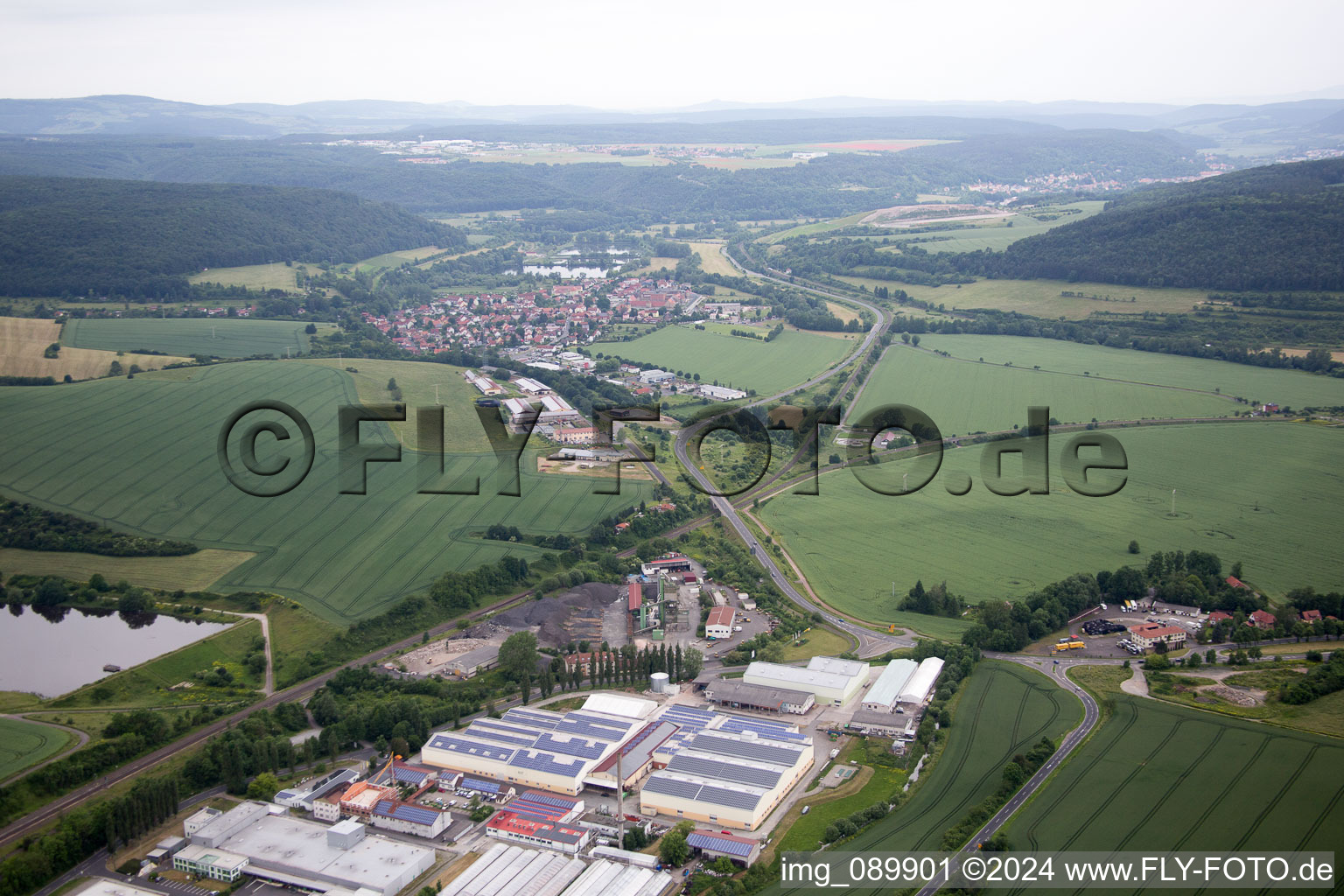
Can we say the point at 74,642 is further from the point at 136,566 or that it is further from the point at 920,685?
the point at 920,685

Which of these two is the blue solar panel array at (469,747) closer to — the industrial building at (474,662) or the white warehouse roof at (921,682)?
the industrial building at (474,662)

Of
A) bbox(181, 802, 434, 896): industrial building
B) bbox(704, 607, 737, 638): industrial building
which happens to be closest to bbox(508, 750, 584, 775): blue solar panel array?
bbox(181, 802, 434, 896): industrial building

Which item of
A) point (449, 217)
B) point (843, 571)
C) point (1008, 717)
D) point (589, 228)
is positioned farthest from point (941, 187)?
point (1008, 717)

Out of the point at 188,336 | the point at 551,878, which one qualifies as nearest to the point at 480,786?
the point at 551,878

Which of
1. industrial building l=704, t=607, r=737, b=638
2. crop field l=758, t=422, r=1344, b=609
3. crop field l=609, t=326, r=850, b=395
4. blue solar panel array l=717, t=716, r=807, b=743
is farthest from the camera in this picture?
crop field l=609, t=326, r=850, b=395

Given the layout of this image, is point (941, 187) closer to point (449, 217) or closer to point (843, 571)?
point (449, 217)

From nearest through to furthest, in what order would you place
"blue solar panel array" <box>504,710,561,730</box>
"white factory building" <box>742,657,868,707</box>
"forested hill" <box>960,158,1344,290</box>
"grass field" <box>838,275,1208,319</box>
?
"blue solar panel array" <box>504,710,561,730</box>
"white factory building" <box>742,657,868,707</box>
"forested hill" <box>960,158,1344,290</box>
"grass field" <box>838,275,1208,319</box>

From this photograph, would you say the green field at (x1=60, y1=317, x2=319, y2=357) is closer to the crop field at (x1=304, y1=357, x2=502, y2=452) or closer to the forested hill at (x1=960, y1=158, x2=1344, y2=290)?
the crop field at (x1=304, y1=357, x2=502, y2=452)
